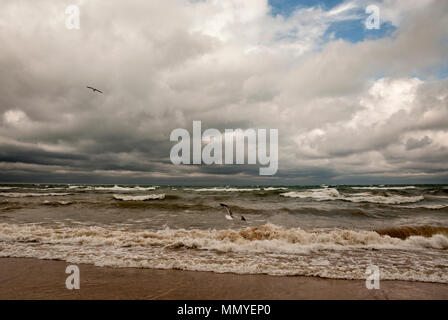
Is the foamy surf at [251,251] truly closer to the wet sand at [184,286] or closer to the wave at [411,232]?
the wet sand at [184,286]

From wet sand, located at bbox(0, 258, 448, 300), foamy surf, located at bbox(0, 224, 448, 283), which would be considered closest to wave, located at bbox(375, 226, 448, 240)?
foamy surf, located at bbox(0, 224, 448, 283)

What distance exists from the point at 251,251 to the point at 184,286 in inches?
128

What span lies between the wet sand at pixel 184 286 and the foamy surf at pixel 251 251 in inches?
16.2

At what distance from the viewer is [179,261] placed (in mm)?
6449

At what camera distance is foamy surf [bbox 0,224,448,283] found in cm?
598

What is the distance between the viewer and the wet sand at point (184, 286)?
14.6 feet

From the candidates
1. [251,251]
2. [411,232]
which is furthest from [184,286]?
[411,232]

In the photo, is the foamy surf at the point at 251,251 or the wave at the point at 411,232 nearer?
the foamy surf at the point at 251,251

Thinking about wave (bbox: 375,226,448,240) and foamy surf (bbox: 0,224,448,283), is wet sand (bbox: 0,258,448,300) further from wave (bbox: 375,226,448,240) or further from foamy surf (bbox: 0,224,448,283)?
wave (bbox: 375,226,448,240)

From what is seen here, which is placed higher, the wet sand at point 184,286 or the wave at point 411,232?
the wet sand at point 184,286

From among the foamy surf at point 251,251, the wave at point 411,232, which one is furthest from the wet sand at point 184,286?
the wave at point 411,232

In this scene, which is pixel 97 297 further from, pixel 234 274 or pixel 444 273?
pixel 444 273

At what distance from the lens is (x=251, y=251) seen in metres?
7.61
